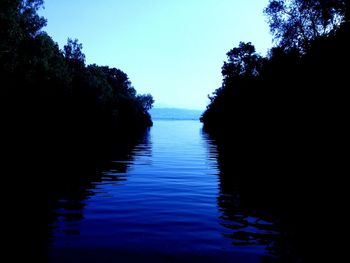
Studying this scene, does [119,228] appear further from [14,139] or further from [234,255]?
[14,139]

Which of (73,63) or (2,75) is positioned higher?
(73,63)

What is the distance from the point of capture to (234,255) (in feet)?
24.5

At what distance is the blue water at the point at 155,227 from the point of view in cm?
740

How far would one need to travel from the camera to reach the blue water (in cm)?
740

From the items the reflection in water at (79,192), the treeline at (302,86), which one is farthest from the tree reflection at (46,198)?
the treeline at (302,86)

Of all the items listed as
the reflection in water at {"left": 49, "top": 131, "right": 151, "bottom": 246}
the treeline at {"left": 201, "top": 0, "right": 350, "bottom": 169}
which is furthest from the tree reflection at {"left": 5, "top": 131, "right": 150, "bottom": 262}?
the treeline at {"left": 201, "top": 0, "right": 350, "bottom": 169}

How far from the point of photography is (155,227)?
9.55 metres

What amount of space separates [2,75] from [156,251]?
3747 cm

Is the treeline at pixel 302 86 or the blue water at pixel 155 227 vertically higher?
the treeline at pixel 302 86

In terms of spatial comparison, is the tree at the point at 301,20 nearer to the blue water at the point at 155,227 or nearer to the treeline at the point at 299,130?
the treeline at the point at 299,130

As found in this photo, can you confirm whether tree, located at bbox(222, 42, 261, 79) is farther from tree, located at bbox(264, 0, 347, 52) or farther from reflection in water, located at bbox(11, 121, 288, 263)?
reflection in water, located at bbox(11, 121, 288, 263)

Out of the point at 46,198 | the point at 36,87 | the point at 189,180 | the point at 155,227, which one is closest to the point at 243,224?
the point at 155,227


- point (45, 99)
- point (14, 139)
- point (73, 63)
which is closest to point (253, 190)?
point (14, 139)

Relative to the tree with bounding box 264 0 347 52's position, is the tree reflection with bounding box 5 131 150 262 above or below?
below
